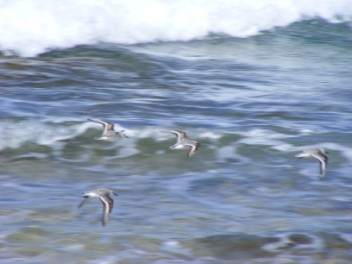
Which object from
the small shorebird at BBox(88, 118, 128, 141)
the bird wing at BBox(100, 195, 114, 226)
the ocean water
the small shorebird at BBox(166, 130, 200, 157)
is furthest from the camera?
the small shorebird at BBox(88, 118, 128, 141)

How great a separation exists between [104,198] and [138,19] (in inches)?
322

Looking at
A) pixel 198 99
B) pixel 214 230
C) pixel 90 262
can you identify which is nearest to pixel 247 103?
pixel 198 99

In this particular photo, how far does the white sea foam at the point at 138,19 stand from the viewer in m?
13.2

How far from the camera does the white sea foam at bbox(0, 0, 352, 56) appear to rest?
13.2m

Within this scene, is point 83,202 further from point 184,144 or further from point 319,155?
point 319,155

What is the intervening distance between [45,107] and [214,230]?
3457 mm

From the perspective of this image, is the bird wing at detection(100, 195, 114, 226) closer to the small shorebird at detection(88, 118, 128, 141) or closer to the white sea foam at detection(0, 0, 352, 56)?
the small shorebird at detection(88, 118, 128, 141)

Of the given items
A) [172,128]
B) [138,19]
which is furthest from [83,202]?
[138,19]

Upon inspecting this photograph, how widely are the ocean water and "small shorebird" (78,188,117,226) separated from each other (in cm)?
8

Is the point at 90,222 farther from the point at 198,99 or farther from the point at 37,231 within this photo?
the point at 198,99

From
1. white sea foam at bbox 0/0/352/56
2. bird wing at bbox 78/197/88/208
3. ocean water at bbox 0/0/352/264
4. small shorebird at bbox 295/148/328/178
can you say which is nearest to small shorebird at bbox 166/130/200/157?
ocean water at bbox 0/0/352/264

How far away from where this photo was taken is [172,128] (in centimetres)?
898

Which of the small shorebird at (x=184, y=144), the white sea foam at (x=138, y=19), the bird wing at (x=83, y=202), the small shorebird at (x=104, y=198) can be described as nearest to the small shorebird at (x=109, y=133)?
the small shorebird at (x=184, y=144)

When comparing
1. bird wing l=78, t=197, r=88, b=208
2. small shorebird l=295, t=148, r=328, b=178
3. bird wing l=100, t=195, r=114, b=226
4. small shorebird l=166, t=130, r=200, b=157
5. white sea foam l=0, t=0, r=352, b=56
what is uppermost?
white sea foam l=0, t=0, r=352, b=56
